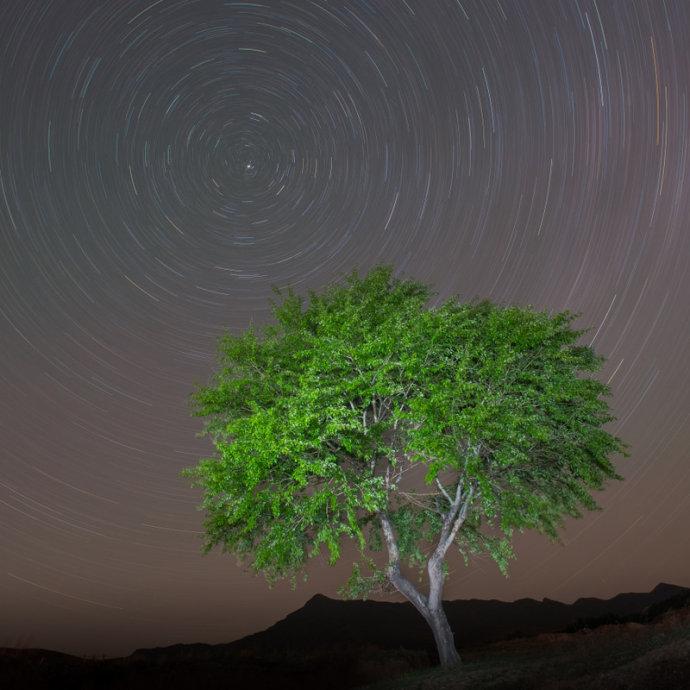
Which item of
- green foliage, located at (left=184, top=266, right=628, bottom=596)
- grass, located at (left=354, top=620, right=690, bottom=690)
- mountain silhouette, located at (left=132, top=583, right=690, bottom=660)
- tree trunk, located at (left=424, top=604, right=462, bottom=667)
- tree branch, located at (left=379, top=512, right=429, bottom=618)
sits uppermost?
mountain silhouette, located at (left=132, top=583, right=690, bottom=660)

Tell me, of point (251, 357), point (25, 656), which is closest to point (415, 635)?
point (25, 656)

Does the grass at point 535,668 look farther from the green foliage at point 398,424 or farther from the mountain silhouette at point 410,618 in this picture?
the mountain silhouette at point 410,618

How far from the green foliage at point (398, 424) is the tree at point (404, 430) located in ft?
0.21

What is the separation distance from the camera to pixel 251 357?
2022 cm

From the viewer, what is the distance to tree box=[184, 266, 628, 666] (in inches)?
661

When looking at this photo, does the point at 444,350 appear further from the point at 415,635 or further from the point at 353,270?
the point at 415,635

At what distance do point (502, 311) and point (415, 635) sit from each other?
504 feet

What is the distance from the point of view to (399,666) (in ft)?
83.4

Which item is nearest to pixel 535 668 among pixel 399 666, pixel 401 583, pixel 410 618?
pixel 401 583

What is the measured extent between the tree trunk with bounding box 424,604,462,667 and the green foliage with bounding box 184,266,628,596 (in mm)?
2377

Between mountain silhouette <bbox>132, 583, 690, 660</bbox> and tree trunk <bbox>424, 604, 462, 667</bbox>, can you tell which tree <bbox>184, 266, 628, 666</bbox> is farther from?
mountain silhouette <bbox>132, 583, 690, 660</bbox>

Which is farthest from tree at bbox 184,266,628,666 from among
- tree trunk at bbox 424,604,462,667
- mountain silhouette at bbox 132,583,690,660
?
mountain silhouette at bbox 132,583,690,660

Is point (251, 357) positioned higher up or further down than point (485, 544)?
higher up

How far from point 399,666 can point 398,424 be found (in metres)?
13.8
